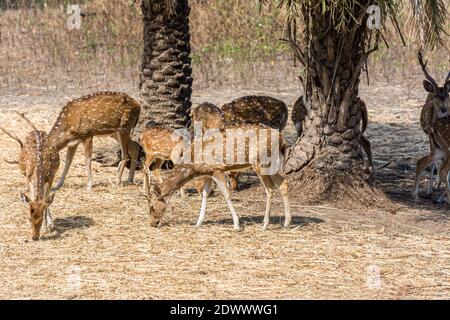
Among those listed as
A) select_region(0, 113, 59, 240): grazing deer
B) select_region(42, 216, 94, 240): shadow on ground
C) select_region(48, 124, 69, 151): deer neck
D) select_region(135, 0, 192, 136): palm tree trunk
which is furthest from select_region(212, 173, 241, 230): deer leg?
select_region(135, 0, 192, 136): palm tree trunk

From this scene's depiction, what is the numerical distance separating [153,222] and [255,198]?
1.76 meters

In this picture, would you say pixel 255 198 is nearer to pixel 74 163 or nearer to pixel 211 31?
pixel 74 163

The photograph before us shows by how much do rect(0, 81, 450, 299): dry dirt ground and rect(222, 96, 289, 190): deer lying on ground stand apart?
2.38 feet

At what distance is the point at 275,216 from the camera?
34.2 ft

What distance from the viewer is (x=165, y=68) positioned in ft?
41.2

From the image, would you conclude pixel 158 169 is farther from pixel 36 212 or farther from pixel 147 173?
pixel 36 212

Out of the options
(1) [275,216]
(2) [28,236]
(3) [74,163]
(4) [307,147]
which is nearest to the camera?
(2) [28,236]

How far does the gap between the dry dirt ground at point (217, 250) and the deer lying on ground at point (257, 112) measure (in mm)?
727

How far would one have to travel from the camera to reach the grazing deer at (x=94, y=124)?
11398 millimetres

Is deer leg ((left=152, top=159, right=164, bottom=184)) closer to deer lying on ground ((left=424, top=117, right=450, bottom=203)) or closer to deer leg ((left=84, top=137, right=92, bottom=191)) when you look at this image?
deer leg ((left=84, top=137, right=92, bottom=191))

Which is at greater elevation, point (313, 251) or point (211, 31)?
point (211, 31)

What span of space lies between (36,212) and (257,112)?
369cm

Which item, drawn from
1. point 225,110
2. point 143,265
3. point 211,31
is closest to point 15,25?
point 211,31

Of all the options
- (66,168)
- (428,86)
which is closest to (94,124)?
(66,168)
